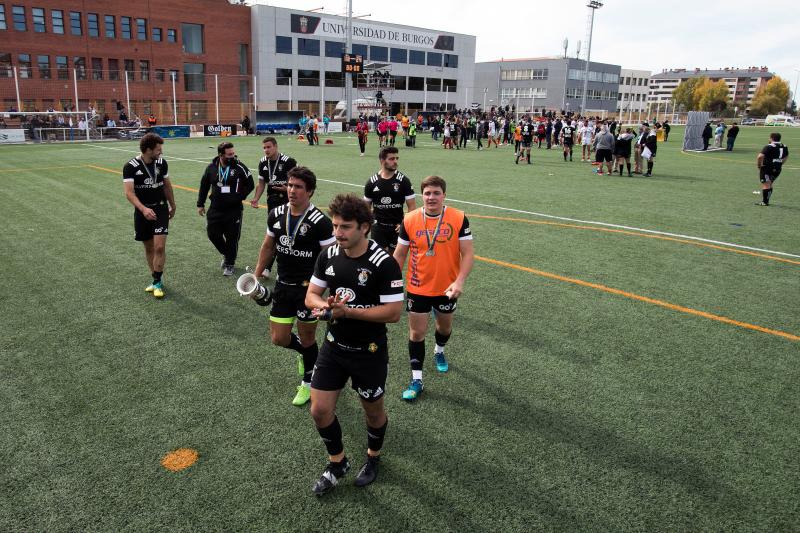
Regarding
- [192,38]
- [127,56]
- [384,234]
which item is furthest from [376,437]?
[192,38]

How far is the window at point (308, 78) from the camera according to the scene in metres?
65.4

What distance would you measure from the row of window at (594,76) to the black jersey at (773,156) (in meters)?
96.9

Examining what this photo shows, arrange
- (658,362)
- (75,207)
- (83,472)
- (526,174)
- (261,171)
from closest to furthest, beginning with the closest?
(83,472) → (658,362) → (261,171) → (75,207) → (526,174)

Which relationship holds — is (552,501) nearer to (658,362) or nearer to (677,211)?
(658,362)

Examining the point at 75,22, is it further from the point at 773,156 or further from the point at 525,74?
the point at 525,74

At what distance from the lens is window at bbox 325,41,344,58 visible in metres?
67.6

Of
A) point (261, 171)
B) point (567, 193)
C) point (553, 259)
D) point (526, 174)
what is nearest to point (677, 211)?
point (567, 193)

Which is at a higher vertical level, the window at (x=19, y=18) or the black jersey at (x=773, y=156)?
the window at (x=19, y=18)

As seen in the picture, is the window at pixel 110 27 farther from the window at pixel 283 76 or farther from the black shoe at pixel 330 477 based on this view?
the black shoe at pixel 330 477

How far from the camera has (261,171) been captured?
30.8ft

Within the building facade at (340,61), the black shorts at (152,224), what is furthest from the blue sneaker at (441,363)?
the building facade at (340,61)

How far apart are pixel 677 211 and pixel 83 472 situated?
50.8ft

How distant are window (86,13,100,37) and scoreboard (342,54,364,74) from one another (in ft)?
79.0

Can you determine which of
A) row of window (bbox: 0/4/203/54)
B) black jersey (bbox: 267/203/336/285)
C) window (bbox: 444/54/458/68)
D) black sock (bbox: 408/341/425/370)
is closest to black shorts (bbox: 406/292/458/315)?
black sock (bbox: 408/341/425/370)
